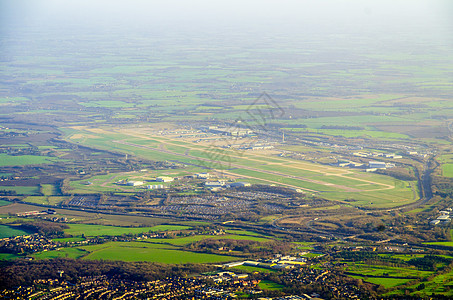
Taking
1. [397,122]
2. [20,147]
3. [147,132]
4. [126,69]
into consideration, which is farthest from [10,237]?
[126,69]

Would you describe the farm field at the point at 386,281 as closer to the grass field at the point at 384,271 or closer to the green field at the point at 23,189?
the grass field at the point at 384,271

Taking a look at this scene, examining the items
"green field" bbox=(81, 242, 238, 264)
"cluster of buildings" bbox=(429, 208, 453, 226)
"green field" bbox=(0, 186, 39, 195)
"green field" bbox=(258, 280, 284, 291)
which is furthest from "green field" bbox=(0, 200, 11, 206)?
"cluster of buildings" bbox=(429, 208, 453, 226)

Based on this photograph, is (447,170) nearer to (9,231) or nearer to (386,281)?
(386,281)

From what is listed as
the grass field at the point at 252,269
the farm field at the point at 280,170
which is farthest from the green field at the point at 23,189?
the grass field at the point at 252,269

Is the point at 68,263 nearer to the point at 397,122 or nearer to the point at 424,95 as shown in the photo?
the point at 397,122

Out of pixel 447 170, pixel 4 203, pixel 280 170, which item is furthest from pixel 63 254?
pixel 447 170

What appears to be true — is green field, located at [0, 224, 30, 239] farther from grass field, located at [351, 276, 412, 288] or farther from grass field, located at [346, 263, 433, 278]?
grass field, located at [351, 276, 412, 288]
